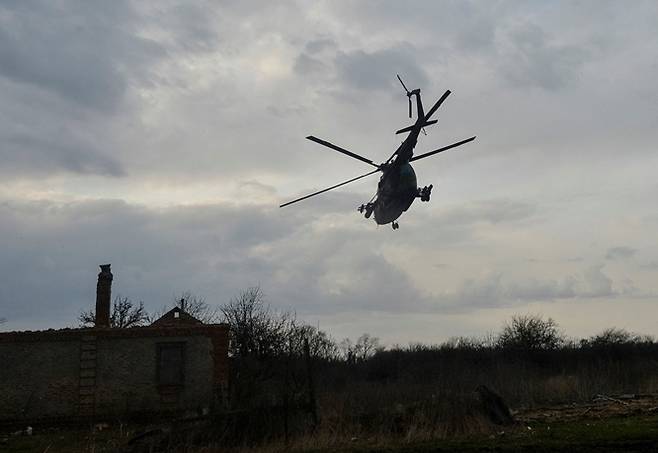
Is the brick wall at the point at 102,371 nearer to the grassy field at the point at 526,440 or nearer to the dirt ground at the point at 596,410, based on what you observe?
the grassy field at the point at 526,440

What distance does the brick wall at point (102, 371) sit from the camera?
25109 millimetres

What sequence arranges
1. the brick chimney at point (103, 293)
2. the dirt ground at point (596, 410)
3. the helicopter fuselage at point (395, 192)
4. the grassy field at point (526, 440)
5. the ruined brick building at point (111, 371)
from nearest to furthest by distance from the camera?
the grassy field at point (526, 440) < the helicopter fuselage at point (395, 192) < the dirt ground at point (596, 410) < the ruined brick building at point (111, 371) < the brick chimney at point (103, 293)

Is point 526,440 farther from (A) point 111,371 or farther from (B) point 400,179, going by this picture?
(A) point 111,371

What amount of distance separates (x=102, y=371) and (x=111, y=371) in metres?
0.30

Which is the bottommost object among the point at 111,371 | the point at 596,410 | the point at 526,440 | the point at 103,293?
the point at 526,440

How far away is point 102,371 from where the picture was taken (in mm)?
25484

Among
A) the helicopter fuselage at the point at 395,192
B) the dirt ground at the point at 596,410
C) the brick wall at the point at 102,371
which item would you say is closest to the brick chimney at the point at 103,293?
the brick wall at the point at 102,371

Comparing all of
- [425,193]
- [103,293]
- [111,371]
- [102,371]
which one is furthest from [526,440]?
[103,293]

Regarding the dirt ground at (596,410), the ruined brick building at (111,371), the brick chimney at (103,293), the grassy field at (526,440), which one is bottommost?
the grassy field at (526,440)

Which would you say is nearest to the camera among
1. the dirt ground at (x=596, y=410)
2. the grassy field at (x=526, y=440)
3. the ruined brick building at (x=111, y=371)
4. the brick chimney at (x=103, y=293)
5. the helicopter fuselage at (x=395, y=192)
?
the grassy field at (x=526, y=440)

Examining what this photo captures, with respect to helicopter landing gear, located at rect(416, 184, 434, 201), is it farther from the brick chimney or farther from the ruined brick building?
the brick chimney

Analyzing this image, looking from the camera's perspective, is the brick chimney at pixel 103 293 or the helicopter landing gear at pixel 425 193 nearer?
the helicopter landing gear at pixel 425 193

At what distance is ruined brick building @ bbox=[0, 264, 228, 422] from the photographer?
2509 centimetres

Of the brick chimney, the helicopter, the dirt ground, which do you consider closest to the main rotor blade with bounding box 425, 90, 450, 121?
the helicopter
